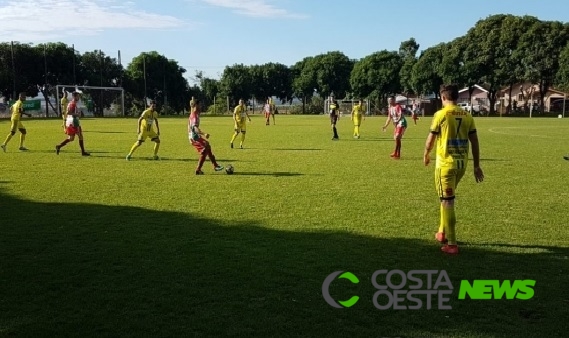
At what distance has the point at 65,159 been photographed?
17078 mm

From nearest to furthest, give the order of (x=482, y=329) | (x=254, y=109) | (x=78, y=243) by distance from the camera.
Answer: (x=482, y=329) → (x=78, y=243) → (x=254, y=109)

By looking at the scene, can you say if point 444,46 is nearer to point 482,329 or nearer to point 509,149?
point 509,149

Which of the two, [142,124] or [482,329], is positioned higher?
[142,124]

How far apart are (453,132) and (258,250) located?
9.41 ft

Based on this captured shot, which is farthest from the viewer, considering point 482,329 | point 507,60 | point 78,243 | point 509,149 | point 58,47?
point 58,47

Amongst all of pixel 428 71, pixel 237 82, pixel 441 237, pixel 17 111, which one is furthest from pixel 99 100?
pixel 441 237

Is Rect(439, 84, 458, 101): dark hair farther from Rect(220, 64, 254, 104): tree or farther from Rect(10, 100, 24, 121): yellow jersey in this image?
Rect(220, 64, 254, 104): tree

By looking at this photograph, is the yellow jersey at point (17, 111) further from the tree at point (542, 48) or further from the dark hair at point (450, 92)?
the tree at point (542, 48)

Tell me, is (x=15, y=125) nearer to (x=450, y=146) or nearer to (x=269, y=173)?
(x=269, y=173)

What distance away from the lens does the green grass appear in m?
4.66

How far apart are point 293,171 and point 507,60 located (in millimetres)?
63442

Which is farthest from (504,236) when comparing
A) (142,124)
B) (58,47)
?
(58,47)

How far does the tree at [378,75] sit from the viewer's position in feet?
295

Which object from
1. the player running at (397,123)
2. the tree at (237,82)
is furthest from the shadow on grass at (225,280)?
the tree at (237,82)
